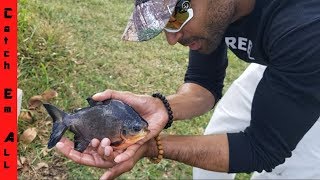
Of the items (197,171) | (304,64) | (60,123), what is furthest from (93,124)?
(197,171)

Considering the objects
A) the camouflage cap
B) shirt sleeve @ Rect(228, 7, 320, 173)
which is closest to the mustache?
the camouflage cap

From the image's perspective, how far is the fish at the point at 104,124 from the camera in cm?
261

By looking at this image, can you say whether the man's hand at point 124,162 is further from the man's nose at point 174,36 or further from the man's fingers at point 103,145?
the man's nose at point 174,36

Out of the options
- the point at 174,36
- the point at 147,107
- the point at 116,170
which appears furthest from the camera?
the point at 147,107

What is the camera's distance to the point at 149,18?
8.54 ft

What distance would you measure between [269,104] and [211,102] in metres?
1.03

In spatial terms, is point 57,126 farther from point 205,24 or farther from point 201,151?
point 205,24

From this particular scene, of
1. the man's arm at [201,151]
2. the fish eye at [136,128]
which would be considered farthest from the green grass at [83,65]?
the fish eye at [136,128]

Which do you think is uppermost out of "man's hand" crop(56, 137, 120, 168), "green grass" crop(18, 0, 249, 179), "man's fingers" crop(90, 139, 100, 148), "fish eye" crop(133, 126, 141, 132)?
"fish eye" crop(133, 126, 141, 132)

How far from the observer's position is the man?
98.0 inches

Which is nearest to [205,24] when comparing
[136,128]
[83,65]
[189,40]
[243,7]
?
[189,40]

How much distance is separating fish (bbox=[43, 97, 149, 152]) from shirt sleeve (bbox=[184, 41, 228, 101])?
101cm

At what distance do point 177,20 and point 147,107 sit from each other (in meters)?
0.59

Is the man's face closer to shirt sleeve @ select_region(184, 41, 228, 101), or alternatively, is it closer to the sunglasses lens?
the sunglasses lens
